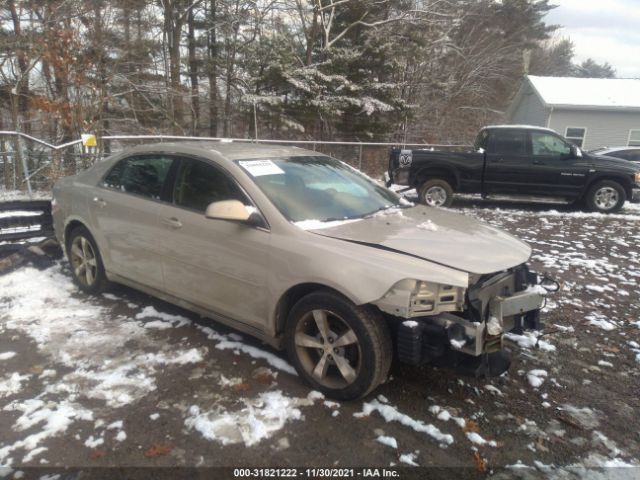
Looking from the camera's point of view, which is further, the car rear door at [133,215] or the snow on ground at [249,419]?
the car rear door at [133,215]

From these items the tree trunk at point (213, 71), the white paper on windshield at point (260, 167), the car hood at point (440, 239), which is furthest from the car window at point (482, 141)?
the tree trunk at point (213, 71)

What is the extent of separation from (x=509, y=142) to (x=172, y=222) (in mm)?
9027

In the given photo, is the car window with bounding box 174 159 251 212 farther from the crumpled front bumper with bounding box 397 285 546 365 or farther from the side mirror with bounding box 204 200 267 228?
the crumpled front bumper with bounding box 397 285 546 365

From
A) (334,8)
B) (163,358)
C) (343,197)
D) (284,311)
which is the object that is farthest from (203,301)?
(334,8)

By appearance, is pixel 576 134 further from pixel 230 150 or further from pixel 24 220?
pixel 24 220

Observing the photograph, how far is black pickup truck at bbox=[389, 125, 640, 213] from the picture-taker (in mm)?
10156

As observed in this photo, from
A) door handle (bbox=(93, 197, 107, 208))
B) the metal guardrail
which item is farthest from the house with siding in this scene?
door handle (bbox=(93, 197, 107, 208))

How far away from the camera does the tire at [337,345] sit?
8.93ft

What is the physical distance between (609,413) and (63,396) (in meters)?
3.60

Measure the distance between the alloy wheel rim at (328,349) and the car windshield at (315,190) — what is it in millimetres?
729

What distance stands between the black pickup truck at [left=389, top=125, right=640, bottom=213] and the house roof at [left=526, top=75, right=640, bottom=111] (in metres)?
11.1

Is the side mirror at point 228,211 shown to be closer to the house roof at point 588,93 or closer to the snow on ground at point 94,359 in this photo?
the snow on ground at point 94,359

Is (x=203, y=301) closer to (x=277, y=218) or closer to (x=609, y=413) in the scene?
(x=277, y=218)

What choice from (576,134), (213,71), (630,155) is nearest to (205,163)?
(630,155)
